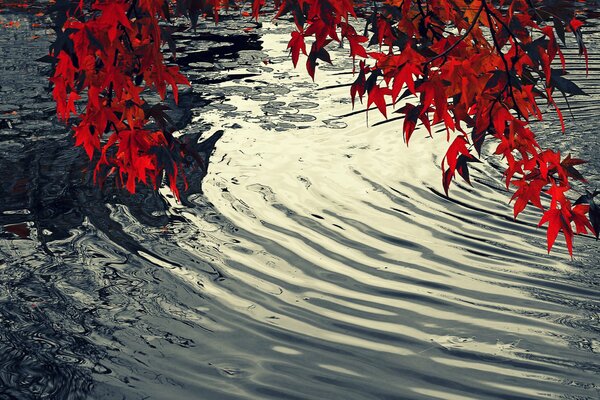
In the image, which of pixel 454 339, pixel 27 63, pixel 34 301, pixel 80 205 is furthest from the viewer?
pixel 27 63

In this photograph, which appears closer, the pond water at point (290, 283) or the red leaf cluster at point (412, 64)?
the red leaf cluster at point (412, 64)

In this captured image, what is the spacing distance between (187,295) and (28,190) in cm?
248

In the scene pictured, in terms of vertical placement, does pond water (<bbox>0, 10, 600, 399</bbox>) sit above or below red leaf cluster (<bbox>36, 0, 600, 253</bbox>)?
below

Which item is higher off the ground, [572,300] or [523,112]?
[523,112]

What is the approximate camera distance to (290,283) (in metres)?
5.68

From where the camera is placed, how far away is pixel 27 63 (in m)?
12.6

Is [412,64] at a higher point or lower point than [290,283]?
higher

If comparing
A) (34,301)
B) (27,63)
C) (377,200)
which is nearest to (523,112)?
(34,301)

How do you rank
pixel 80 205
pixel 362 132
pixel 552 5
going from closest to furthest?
pixel 552 5, pixel 80 205, pixel 362 132

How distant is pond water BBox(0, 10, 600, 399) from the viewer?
15.0 feet

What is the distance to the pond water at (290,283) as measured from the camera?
457 cm

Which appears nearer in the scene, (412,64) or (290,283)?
(412,64)

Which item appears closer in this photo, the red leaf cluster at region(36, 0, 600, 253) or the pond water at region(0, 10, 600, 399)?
the red leaf cluster at region(36, 0, 600, 253)

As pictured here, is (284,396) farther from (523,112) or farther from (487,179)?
(487,179)
